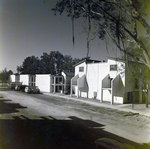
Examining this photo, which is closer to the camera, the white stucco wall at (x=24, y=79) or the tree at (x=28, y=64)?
the tree at (x=28, y=64)

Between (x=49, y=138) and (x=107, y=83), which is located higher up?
(x=107, y=83)

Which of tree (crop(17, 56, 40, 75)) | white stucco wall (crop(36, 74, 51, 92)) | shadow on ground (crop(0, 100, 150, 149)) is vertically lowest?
shadow on ground (crop(0, 100, 150, 149))

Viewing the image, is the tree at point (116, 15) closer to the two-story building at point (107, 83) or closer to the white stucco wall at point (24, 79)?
the two-story building at point (107, 83)

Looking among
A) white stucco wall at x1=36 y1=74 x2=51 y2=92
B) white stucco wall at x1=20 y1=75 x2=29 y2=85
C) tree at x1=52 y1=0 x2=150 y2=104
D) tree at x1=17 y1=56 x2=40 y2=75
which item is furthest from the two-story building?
tree at x1=52 y1=0 x2=150 y2=104

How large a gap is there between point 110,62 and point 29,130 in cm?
1583

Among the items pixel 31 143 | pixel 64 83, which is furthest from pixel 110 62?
pixel 31 143

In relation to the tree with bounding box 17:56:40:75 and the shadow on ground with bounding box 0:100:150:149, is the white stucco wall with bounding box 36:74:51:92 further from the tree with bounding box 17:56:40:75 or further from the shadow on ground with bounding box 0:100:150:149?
the shadow on ground with bounding box 0:100:150:149

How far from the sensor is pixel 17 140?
6125 mm

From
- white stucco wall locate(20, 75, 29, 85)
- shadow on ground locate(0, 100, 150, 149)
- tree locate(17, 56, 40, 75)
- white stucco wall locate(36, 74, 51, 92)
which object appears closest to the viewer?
shadow on ground locate(0, 100, 150, 149)

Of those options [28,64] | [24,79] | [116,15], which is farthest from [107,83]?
[116,15]

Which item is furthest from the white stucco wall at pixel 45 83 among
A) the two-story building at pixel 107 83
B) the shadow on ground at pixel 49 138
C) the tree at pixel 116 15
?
the tree at pixel 116 15

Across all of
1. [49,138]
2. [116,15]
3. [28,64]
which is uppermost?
[116,15]

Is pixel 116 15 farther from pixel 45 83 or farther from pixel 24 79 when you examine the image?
pixel 45 83

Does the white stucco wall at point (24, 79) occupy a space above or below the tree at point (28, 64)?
below
